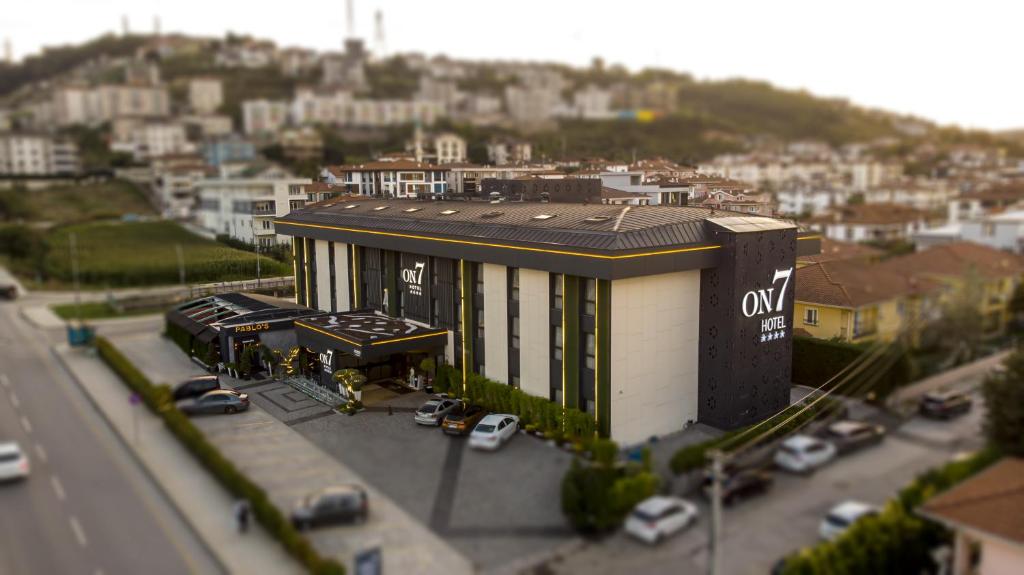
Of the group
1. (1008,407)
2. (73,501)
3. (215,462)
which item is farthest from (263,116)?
(1008,407)

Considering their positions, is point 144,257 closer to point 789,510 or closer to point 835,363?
point 789,510

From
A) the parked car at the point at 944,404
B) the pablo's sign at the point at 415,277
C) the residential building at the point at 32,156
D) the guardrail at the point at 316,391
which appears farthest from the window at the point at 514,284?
the residential building at the point at 32,156

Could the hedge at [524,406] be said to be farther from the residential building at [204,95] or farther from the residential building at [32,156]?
the residential building at [204,95]

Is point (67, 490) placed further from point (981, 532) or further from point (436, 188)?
point (436, 188)

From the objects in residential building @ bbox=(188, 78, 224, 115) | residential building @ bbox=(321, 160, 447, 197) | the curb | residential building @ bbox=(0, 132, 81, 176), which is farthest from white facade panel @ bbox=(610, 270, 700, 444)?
residential building @ bbox=(188, 78, 224, 115)

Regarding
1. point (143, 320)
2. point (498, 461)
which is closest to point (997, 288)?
point (498, 461)
